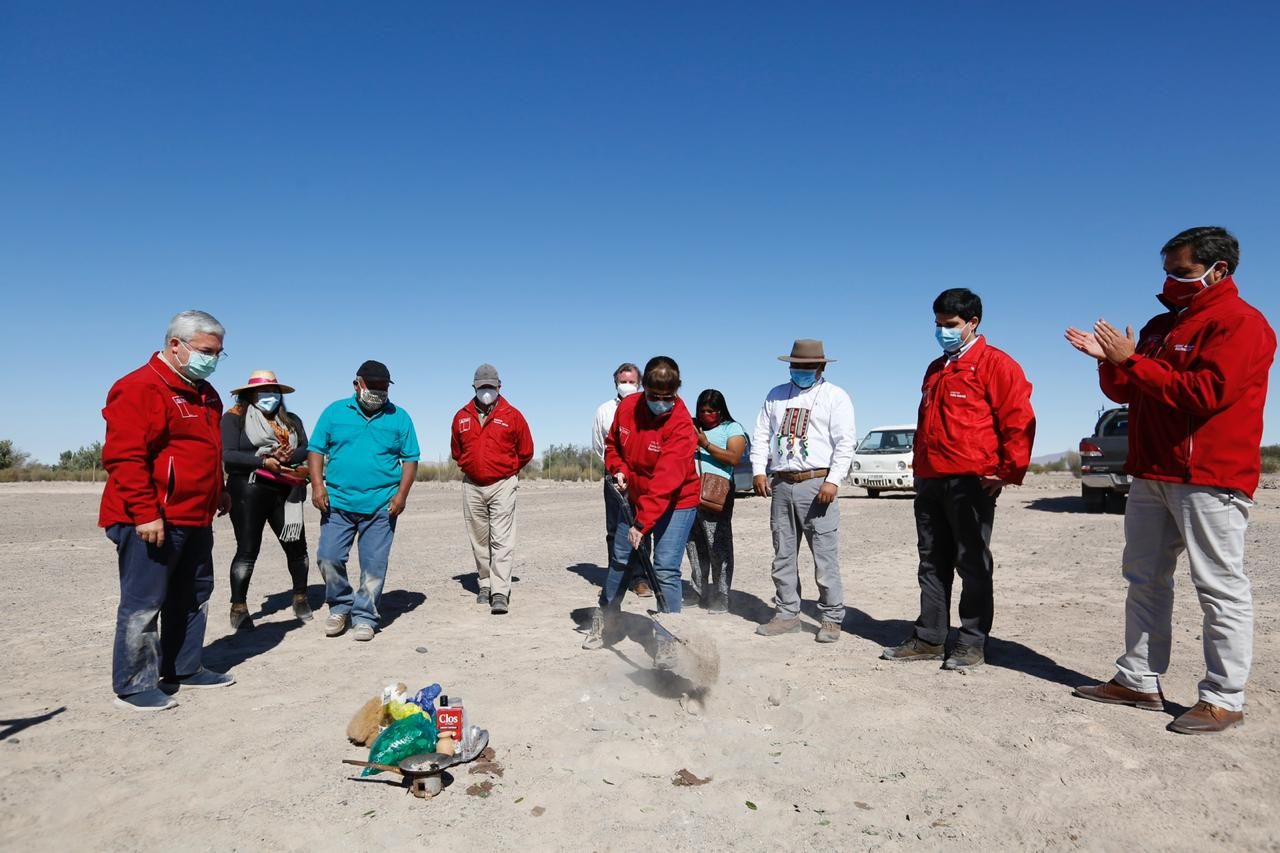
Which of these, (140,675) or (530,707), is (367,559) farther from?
(530,707)

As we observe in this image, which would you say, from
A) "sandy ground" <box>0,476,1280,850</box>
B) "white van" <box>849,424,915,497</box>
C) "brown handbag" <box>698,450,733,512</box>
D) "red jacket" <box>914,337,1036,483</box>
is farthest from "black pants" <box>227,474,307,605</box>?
"white van" <box>849,424,915,497</box>

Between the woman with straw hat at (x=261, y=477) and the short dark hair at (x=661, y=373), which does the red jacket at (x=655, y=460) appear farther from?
the woman with straw hat at (x=261, y=477)

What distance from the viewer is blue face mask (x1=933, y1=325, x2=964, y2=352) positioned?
5.21 meters

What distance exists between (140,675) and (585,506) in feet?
49.4

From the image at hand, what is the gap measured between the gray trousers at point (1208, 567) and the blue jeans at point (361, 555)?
501 cm

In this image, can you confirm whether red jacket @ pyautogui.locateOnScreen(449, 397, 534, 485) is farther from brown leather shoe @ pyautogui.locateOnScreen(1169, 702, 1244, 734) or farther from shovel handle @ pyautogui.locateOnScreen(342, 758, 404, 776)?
brown leather shoe @ pyautogui.locateOnScreen(1169, 702, 1244, 734)

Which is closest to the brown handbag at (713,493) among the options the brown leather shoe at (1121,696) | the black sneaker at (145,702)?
the brown leather shoe at (1121,696)

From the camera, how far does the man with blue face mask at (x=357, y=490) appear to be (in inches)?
245

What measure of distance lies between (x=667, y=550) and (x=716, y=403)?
7.19ft

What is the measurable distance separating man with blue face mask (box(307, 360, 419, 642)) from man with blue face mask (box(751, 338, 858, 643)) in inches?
114

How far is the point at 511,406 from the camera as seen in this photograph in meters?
7.47

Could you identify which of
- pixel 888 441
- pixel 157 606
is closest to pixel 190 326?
pixel 157 606

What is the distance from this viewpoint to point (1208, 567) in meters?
3.95

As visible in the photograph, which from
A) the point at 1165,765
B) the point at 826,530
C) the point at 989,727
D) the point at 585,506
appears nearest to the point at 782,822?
the point at 989,727
